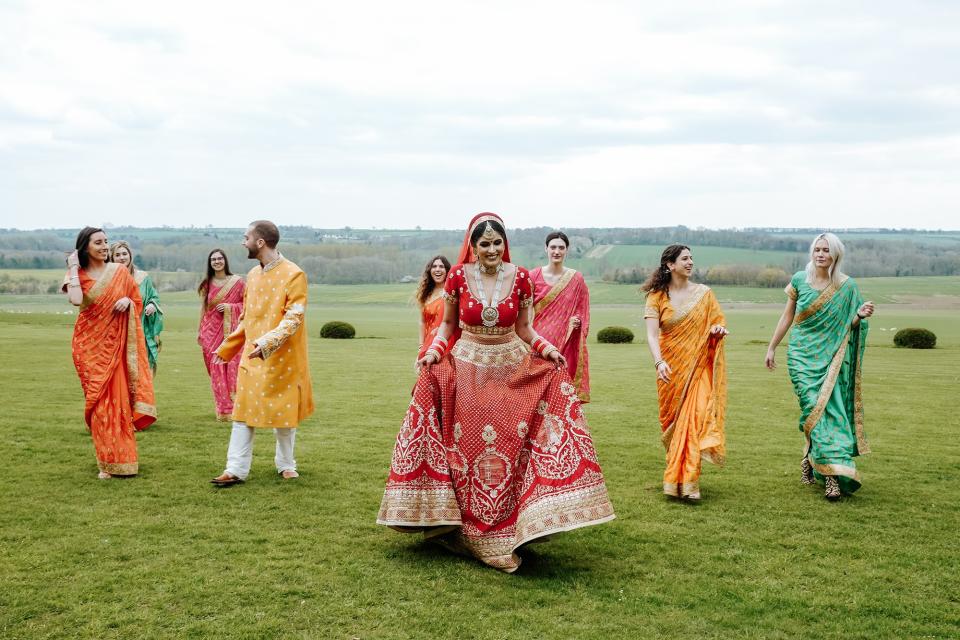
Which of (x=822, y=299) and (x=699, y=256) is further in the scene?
(x=699, y=256)

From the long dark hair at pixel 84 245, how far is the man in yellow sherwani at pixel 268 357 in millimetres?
1681

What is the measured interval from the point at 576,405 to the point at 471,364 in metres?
0.79

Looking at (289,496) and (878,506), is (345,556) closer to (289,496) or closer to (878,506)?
(289,496)

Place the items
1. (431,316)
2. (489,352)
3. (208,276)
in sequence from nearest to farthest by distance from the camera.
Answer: (489,352)
(431,316)
(208,276)

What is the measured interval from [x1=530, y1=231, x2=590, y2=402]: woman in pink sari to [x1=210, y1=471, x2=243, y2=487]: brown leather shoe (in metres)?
4.12

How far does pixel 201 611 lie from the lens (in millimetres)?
4730

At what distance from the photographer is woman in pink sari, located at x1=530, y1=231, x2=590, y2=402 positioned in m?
10.1

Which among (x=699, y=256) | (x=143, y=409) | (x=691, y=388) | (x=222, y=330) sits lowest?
(x=143, y=409)

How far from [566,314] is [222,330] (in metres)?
4.57

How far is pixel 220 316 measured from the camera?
445 inches

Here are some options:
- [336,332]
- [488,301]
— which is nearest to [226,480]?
[488,301]

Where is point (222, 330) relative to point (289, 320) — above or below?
below

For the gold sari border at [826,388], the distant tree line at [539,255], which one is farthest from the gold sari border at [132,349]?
the distant tree line at [539,255]

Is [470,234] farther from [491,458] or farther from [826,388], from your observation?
[826,388]
